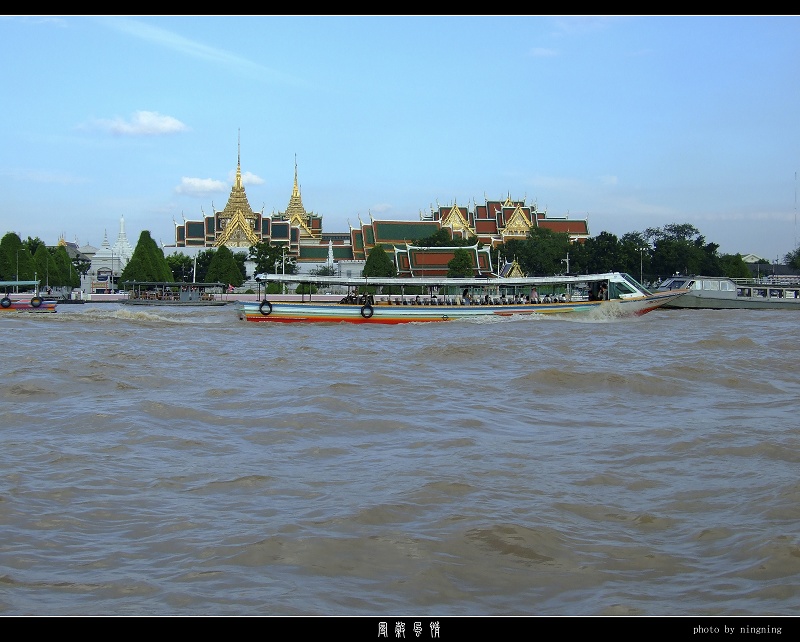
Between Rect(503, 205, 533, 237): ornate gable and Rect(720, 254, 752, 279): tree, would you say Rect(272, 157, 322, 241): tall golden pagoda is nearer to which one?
Rect(503, 205, 533, 237): ornate gable

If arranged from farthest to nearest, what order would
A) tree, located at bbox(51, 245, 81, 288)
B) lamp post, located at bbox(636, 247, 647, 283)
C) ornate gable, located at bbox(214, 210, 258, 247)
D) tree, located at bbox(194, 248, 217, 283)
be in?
ornate gable, located at bbox(214, 210, 258, 247) → tree, located at bbox(194, 248, 217, 283) → tree, located at bbox(51, 245, 81, 288) → lamp post, located at bbox(636, 247, 647, 283)

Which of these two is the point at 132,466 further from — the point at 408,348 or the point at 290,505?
the point at 408,348

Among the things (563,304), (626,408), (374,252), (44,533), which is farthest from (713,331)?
(374,252)

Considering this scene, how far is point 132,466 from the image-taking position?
5484 millimetres

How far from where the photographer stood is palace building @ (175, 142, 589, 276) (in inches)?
2370

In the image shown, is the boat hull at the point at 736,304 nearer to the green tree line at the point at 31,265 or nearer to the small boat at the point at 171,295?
the small boat at the point at 171,295

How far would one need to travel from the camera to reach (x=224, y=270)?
5134 centimetres

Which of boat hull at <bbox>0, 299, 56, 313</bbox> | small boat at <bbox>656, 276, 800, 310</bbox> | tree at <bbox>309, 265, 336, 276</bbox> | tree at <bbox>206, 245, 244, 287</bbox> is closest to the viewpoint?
boat hull at <bbox>0, 299, 56, 313</bbox>

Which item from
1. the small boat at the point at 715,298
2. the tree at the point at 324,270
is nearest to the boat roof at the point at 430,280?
the small boat at the point at 715,298

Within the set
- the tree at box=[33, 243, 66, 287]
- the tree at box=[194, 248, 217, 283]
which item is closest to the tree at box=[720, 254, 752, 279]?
the tree at box=[194, 248, 217, 283]

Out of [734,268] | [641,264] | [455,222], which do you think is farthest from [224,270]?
[734,268]

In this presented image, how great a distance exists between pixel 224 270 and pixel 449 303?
31.2 meters

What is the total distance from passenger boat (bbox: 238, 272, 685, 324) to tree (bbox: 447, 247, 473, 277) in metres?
21.7

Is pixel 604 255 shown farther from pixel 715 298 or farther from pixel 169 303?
pixel 169 303
